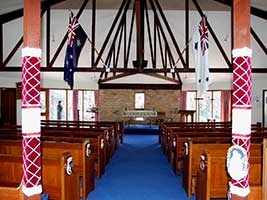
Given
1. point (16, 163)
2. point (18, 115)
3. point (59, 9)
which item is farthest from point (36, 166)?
point (18, 115)

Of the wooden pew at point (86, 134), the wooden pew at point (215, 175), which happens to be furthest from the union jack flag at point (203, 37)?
the wooden pew at point (215, 175)

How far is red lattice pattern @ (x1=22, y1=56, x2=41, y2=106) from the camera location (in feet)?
9.56

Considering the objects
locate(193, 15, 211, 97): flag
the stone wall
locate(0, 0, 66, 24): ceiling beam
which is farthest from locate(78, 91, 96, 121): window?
locate(193, 15, 211, 97): flag

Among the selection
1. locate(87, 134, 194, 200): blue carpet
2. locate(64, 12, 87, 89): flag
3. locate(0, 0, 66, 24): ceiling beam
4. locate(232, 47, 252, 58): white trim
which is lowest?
locate(87, 134, 194, 200): blue carpet

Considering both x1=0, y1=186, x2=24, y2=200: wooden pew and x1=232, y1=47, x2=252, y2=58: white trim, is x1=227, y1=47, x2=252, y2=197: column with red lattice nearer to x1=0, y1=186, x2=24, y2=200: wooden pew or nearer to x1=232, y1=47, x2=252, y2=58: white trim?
x1=232, y1=47, x2=252, y2=58: white trim

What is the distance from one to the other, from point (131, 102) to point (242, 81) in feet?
40.9

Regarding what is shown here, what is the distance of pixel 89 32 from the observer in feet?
37.4

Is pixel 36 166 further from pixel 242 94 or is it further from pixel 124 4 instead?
pixel 124 4

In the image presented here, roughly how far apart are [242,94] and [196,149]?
238 centimetres

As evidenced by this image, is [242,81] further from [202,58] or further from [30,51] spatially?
[202,58]

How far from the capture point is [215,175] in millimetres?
4152

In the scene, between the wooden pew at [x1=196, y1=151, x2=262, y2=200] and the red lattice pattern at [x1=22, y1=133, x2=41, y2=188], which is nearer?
the red lattice pattern at [x1=22, y1=133, x2=41, y2=188]

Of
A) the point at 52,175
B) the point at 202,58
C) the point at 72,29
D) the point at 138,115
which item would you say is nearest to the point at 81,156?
the point at 52,175

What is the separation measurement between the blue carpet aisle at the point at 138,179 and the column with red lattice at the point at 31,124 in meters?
2.01
